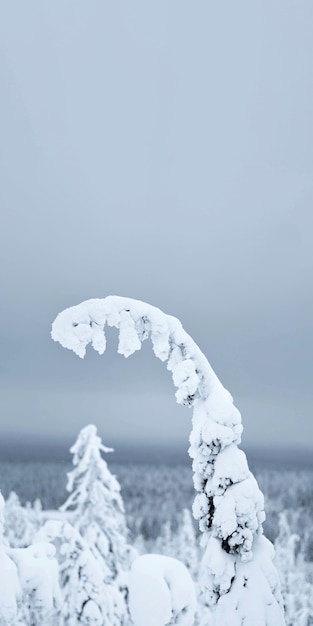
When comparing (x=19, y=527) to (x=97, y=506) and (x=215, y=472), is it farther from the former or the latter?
(x=215, y=472)

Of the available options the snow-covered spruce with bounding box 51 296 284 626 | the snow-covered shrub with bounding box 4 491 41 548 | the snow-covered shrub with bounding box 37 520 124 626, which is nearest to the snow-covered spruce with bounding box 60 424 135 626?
the snow-covered shrub with bounding box 37 520 124 626

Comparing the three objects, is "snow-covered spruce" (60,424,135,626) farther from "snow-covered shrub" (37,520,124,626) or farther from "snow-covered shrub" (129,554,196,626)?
"snow-covered shrub" (129,554,196,626)

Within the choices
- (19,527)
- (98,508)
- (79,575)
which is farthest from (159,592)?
(19,527)

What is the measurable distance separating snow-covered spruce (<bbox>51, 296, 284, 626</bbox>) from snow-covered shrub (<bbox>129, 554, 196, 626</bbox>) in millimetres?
3014

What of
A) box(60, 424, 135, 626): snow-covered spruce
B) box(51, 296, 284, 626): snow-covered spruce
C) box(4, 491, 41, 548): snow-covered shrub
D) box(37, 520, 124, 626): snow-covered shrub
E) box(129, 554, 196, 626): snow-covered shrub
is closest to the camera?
box(51, 296, 284, 626): snow-covered spruce

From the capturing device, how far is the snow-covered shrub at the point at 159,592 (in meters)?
9.34

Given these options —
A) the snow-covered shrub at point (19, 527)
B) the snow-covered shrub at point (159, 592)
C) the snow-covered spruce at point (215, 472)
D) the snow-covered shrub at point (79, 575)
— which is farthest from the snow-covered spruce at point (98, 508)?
the snow-covered spruce at point (215, 472)

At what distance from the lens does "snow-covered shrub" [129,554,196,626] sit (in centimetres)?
934

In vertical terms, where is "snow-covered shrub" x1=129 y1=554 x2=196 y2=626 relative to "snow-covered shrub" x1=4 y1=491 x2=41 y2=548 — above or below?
below

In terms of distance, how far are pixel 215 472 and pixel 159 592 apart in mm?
4299

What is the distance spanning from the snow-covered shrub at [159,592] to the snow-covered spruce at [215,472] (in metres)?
3.01

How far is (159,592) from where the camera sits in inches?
369

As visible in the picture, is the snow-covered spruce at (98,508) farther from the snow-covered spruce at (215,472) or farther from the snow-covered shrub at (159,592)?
the snow-covered spruce at (215,472)

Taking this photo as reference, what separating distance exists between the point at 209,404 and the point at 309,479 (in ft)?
589
